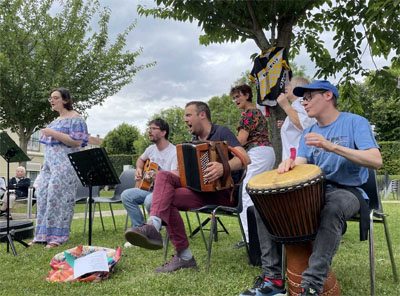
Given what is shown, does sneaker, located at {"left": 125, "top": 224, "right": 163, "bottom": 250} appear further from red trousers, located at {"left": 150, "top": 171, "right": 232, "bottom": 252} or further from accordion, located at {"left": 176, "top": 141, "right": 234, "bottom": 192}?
accordion, located at {"left": 176, "top": 141, "right": 234, "bottom": 192}

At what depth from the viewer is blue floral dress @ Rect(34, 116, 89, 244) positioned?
5.54 metres

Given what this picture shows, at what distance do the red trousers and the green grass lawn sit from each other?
0.35 m

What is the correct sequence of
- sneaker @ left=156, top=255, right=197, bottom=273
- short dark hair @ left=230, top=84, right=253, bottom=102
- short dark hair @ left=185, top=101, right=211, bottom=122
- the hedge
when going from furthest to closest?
the hedge, short dark hair @ left=230, top=84, right=253, bottom=102, short dark hair @ left=185, top=101, right=211, bottom=122, sneaker @ left=156, top=255, right=197, bottom=273

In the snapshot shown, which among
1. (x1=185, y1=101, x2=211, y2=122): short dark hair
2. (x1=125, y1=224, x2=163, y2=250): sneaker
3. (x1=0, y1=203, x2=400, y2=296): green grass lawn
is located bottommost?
(x1=0, y1=203, x2=400, y2=296): green grass lawn

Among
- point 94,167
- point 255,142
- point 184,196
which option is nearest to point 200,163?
point 184,196

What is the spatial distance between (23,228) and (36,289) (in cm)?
298

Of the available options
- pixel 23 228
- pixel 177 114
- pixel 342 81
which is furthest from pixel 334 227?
pixel 177 114

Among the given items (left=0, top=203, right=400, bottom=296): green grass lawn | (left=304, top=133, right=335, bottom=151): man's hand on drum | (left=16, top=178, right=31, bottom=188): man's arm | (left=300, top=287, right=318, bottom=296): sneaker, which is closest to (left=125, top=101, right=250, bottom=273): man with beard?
(left=0, top=203, right=400, bottom=296): green grass lawn

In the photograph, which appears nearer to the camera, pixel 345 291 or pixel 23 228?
pixel 345 291

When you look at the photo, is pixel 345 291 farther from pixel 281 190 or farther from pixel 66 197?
pixel 66 197

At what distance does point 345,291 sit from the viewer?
321 centimetres

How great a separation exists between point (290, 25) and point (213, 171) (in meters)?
3.86

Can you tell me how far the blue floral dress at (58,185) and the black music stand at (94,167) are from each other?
1.00m

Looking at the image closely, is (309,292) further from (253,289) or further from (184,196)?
(184,196)
